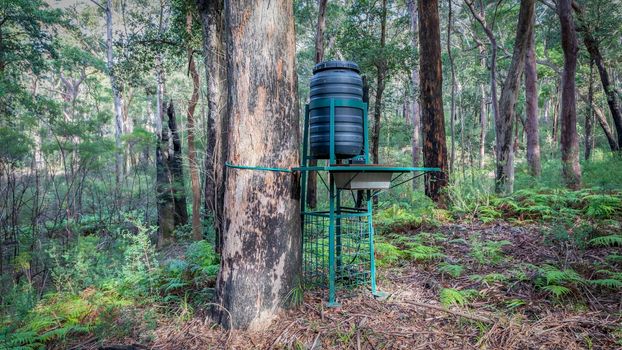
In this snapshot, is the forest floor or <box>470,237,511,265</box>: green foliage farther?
<box>470,237,511,265</box>: green foliage

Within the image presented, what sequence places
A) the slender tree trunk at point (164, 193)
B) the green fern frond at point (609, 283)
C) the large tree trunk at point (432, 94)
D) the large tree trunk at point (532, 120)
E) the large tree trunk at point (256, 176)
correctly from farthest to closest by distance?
1. the large tree trunk at point (532, 120)
2. the slender tree trunk at point (164, 193)
3. the large tree trunk at point (432, 94)
4. the green fern frond at point (609, 283)
5. the large tree trunk at point (256, 176)

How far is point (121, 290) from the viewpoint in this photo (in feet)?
12.7

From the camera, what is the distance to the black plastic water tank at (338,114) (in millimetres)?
3074

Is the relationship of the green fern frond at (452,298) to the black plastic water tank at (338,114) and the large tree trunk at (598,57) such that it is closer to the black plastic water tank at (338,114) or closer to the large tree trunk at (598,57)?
the black plastic water tank at (338,114)

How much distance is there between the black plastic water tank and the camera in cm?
307

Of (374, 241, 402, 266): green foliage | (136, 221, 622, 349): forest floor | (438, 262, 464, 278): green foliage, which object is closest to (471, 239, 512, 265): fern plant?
(136, 221, 622, 349): forest floor

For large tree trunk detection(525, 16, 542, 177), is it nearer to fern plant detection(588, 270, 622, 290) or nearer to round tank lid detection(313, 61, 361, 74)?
fern plant detection(588, 270, 622, 290)

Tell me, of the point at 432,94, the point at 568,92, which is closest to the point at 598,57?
the point at 568,92

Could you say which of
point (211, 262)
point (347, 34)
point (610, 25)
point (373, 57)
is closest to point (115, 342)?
point (211, 262)

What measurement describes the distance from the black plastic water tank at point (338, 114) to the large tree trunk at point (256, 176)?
31 cm

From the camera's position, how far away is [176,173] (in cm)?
1041

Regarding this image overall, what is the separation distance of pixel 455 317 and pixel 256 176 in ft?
5.80

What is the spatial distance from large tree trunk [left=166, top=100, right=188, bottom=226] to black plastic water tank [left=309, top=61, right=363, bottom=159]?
7.01 m

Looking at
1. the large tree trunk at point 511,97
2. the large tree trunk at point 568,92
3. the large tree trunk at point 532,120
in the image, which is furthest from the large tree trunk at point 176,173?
the large tree trunk at point 532,120
